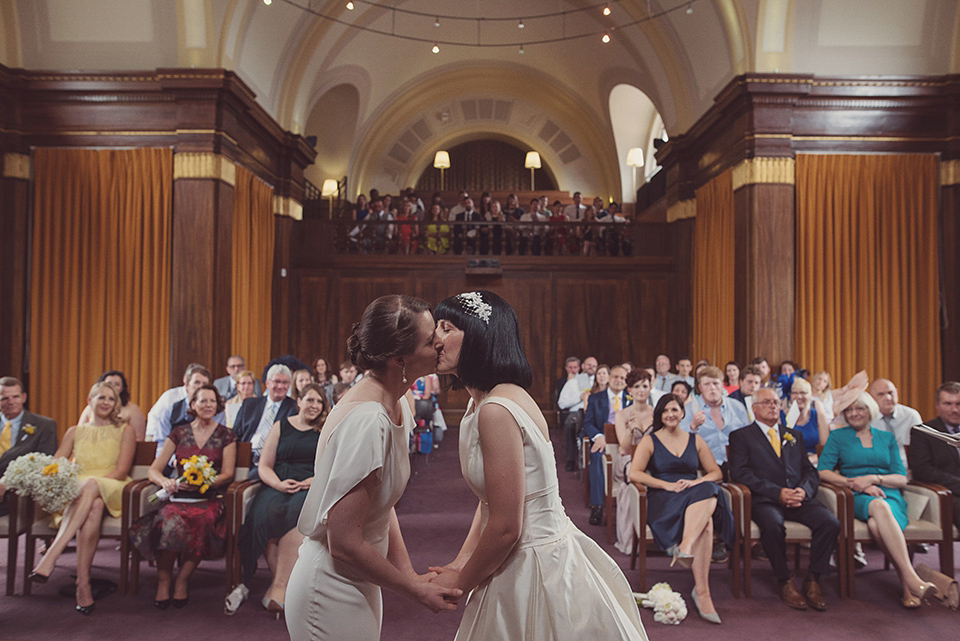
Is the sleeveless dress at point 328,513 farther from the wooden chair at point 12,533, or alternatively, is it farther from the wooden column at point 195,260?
the wooden column at point 195,260

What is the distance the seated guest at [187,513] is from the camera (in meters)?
4.14

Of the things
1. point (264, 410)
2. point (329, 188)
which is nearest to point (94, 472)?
point (264, 410)

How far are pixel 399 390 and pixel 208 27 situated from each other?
8097 mm

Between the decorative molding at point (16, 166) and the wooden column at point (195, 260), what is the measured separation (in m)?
1.74

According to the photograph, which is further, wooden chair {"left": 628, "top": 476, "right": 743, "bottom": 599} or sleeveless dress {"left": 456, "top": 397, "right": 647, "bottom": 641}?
wooden chair {"left": 628, "top": 476, "right": 743, "bottom": 599}

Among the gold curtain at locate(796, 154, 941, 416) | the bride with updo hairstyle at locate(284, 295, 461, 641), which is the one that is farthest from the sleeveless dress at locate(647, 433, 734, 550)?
the gold curtain at locate(796, 154, 941, 416)

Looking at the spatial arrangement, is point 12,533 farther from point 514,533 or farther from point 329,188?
point 329,188

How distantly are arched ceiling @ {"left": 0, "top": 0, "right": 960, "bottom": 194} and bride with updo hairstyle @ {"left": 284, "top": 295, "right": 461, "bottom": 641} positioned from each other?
7.99 metres

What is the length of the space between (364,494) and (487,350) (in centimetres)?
45

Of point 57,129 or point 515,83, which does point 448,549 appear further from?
point 515,83

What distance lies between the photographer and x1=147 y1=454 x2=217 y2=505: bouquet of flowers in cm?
423

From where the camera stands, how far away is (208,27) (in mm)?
8508

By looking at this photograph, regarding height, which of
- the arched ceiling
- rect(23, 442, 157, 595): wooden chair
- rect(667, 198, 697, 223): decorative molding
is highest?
the arched ceiling

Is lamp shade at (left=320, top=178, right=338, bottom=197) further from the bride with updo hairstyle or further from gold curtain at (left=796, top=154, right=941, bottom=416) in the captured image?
the bride with updo hairstyle
